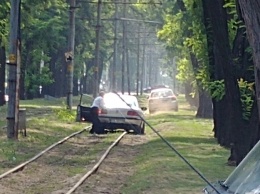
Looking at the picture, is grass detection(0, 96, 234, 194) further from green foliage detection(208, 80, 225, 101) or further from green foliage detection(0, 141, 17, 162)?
green foliage detection(208, 80, 225, 101)

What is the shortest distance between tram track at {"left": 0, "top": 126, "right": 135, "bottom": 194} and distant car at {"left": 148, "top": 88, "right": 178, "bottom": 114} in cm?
2714

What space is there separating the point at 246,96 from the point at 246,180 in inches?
544

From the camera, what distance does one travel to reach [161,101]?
57.5 meters

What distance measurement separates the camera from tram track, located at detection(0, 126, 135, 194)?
17.0 m

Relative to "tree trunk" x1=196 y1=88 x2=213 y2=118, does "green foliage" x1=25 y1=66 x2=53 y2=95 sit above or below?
above

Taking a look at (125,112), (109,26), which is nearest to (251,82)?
(125,112)

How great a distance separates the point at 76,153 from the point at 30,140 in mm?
3012

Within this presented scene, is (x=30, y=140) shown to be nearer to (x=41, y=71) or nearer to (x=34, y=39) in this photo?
(x=34, y=39)

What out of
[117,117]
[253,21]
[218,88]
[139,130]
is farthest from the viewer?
[139,130]

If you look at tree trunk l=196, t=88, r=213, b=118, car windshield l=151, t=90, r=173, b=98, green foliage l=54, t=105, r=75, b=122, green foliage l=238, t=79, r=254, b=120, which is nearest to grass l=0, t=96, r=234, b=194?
green foliage l=238, t=79, r=254, b=120

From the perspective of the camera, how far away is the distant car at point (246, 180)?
7012mm

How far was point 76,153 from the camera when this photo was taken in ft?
82.3

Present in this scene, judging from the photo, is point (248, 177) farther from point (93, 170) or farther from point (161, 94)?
point (161, 94)

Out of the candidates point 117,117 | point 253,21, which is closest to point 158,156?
point 117,117
